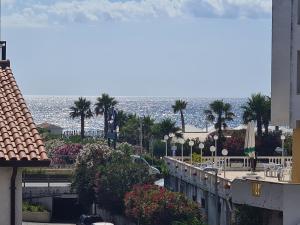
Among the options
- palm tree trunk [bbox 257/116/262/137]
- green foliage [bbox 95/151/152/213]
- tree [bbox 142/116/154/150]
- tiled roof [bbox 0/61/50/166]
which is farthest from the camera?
tree [bbox 142/116/154/150]

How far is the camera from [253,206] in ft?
91.8

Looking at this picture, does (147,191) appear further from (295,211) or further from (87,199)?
(295,211)

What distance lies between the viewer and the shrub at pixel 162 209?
48625 millimetres

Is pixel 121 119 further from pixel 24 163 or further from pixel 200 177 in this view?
pixel 24 163

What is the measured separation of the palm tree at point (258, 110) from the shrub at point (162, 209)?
33518 millimetres

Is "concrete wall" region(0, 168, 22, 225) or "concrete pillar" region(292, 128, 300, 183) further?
"concrete pillar" region(292, 128, 300, 183)

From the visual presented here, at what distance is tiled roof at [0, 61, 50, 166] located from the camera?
492 inches

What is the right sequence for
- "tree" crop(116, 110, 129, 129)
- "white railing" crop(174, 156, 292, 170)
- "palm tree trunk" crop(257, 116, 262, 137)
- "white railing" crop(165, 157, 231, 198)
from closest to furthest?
"white railing" crop(165, 157, 231, 198)
"white railing" crop(174, 156, 292, 170)
"palm tree trunk" crop(257, 116, 262, 137)
"tree" crop(116, 110, 129, 129)

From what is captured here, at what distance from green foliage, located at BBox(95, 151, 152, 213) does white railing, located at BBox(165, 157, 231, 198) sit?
6.54ft

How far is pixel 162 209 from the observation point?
162ft

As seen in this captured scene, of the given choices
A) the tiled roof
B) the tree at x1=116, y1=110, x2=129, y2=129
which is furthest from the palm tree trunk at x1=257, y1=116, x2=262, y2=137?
the tiled roof

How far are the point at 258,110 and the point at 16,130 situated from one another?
7337 centimetres

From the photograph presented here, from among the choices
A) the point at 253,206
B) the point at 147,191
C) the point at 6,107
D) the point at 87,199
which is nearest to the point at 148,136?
the point at 87,199

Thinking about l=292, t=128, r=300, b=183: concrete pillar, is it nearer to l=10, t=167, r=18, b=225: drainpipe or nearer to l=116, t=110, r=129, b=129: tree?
l=10, t=167, r=18, b=225: drainpipe
